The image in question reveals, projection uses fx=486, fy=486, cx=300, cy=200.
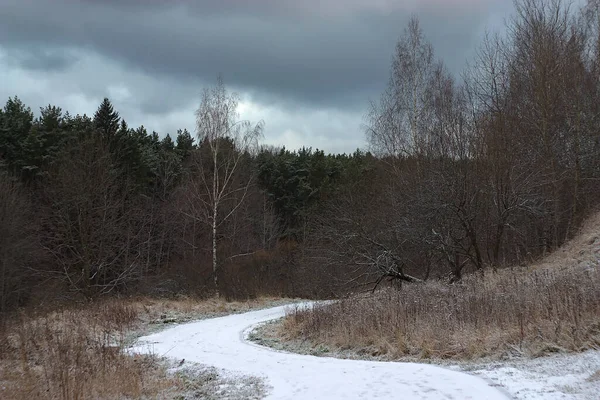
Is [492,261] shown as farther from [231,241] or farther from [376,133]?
[231,241]

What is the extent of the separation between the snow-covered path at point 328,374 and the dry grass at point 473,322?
129 cm

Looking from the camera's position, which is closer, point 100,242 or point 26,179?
point 100,242

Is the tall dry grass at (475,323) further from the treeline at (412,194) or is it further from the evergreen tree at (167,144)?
the evergreen tree at (167,144)

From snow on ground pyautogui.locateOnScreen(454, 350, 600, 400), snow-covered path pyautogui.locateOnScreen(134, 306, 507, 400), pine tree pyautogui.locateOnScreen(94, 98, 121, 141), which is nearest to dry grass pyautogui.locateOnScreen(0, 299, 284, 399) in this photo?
snow-covered path pyautogui.locateOnScreen(134, 306, 507, 400)

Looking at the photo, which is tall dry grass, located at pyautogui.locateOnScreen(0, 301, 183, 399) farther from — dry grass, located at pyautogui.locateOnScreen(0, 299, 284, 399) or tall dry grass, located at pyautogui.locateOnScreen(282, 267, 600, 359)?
tall dry grass, located at pyautogui.locateOnScreen(282, 267, 600, 359)

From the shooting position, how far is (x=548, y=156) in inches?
858

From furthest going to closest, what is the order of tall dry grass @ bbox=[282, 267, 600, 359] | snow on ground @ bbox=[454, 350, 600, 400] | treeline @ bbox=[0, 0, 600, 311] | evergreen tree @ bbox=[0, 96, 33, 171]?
evergreen tree @ bbox=[0, 96, 33, 171] → treeline @ bbox=[0, 0, 600, 311] → tall dry grass @ bbox=[282, 267, 600, 359] → snow on ground @ bbox=[454, 350, 600, 400]

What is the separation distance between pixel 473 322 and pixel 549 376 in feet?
11.5

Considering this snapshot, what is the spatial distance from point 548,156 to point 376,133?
444 inches

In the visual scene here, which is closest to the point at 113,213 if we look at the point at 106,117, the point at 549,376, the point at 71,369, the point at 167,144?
the point at 106,117

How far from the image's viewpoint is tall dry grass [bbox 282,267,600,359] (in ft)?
28.2

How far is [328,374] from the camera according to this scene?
8453mm

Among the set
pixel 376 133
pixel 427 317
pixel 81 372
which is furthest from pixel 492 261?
pixel 81 372

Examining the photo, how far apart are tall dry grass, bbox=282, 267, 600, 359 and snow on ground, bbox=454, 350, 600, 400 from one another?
59 centimetres
